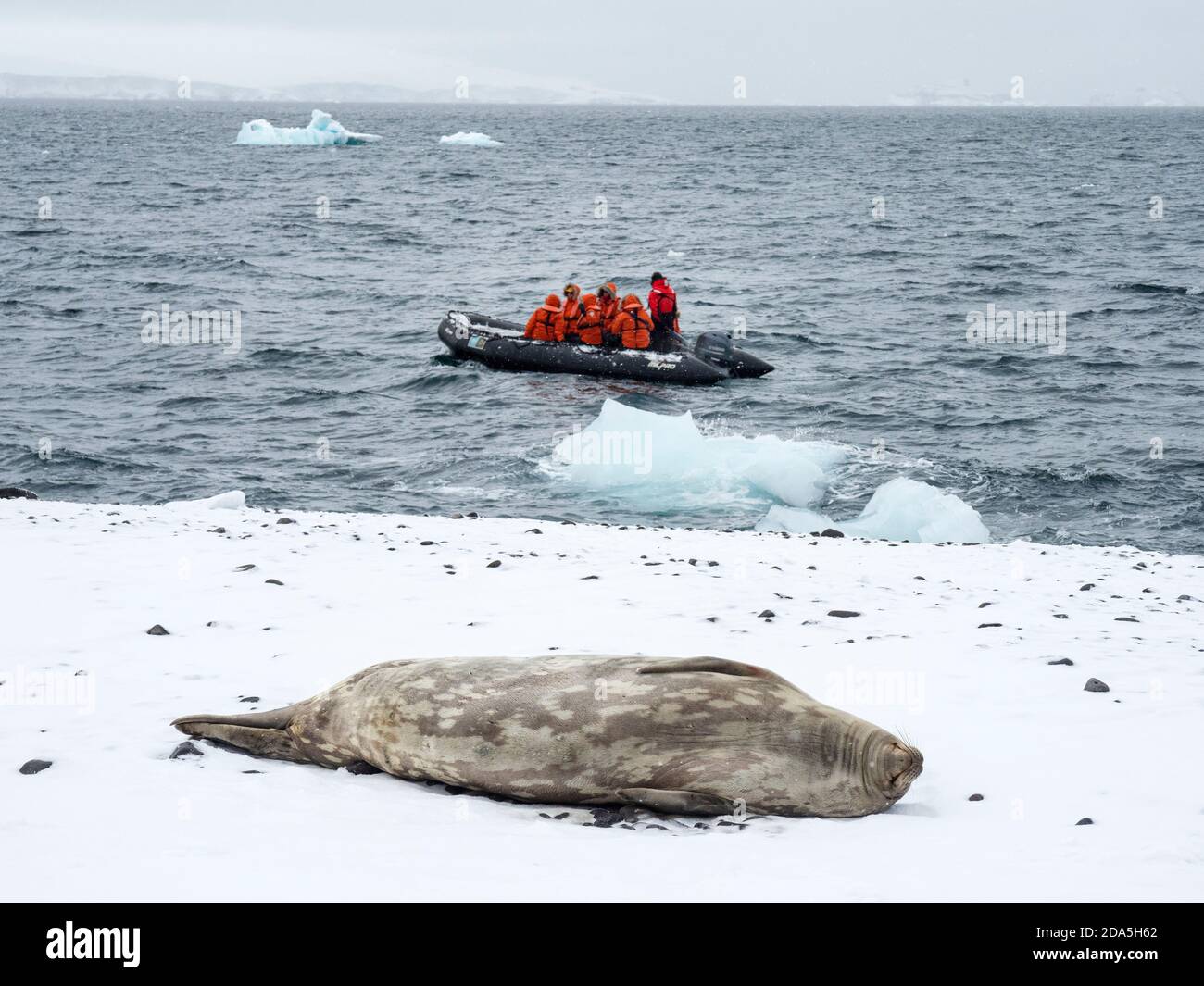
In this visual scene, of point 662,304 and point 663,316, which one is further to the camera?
point 663,316

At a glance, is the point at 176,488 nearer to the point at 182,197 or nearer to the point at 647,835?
the point at 647,835

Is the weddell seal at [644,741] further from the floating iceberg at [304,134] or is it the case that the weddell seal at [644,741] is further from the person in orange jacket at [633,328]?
the floating iceberg at [304,134]

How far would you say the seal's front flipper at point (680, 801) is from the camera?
184 inches

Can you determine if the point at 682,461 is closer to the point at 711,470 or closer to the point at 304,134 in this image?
the point at 711,470

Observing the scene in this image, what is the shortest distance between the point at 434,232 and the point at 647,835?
44.1 m

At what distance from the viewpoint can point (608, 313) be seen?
2347cm

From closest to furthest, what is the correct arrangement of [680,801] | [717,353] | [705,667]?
[680,801]
[705,667]
[717,353]

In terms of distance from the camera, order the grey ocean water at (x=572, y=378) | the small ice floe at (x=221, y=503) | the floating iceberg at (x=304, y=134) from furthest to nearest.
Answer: the floating iceberg at (x=304, y=134) → the grey ocean water at (x=572, y=378) → the small ice floe at (x=221, y=503)

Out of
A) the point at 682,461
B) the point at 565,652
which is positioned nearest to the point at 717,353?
the point at 682,461

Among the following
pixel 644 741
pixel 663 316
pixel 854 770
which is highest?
pixel 663 316

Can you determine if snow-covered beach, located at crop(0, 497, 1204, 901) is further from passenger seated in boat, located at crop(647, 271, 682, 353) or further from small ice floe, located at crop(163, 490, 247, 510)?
passenger seated in boat, located at crop(647, 271, 682, 353)

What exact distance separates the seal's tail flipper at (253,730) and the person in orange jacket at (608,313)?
60.2 ft

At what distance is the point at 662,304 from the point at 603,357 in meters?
1.54

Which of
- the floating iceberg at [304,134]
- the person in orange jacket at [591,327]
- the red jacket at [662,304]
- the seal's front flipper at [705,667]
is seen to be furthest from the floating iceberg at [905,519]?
the floating iceberg at [304,134]
